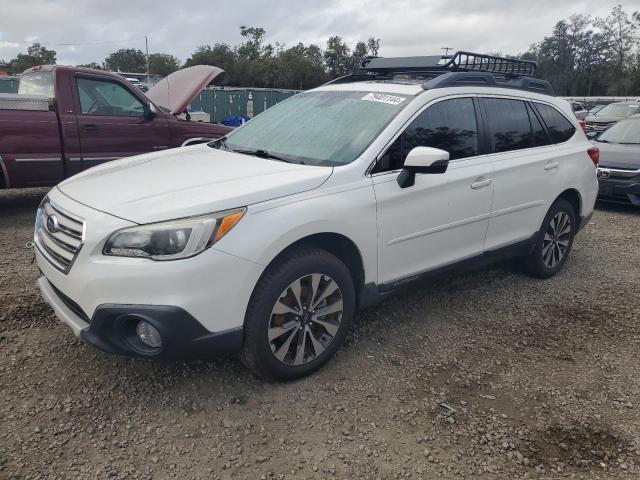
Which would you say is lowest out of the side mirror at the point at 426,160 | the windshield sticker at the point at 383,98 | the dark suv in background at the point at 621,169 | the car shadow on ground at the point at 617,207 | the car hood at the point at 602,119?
the car shadow on ground at the point at 617,207

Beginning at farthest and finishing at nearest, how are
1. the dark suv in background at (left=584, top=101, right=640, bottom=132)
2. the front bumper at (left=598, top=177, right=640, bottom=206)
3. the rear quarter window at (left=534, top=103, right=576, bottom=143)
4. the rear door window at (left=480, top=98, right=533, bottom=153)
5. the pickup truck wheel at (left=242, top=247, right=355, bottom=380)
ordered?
the dark suv in background at (left=584, top=101, right=640, bottom=132) < the front bumper at (left=598, top=177, right=640, bottom=206) < the rear quarter window at (left=534, top=103, right=576, bottom=143) < the rear door window at (left=480, top=98, right=533, bottom=153) < the pickup truck wheel at (left=242, top=247, right=355, bottom=380)

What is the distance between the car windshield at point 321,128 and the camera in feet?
10.8

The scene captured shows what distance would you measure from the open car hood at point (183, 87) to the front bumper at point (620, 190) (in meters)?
6.21

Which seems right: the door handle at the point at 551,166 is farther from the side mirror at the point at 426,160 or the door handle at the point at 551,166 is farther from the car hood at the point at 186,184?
the car hood at the point at 186,184

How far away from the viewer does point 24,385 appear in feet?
9.50

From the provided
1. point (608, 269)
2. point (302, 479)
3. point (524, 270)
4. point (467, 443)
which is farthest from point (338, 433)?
point (608, 269)

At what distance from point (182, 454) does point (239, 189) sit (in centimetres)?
133

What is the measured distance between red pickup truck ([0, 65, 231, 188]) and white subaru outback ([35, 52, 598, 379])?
3.11 metres

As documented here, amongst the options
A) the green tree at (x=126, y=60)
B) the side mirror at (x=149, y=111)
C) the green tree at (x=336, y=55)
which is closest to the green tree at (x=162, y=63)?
the green tree at (x=126, y=60)

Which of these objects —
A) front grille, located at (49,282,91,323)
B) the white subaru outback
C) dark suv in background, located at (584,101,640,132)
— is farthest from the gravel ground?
dark suv in background, located at (584,101,640,132)

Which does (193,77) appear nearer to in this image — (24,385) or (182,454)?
(24,385)

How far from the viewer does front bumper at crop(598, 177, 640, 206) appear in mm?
7832

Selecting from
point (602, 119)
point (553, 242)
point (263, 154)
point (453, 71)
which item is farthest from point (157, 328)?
point (602, 119)

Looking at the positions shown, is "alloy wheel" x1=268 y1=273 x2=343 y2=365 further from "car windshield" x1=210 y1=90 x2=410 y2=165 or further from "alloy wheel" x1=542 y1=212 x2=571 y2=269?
"alloy wheel" x1=542 y1=212 x2=571 y2=269
